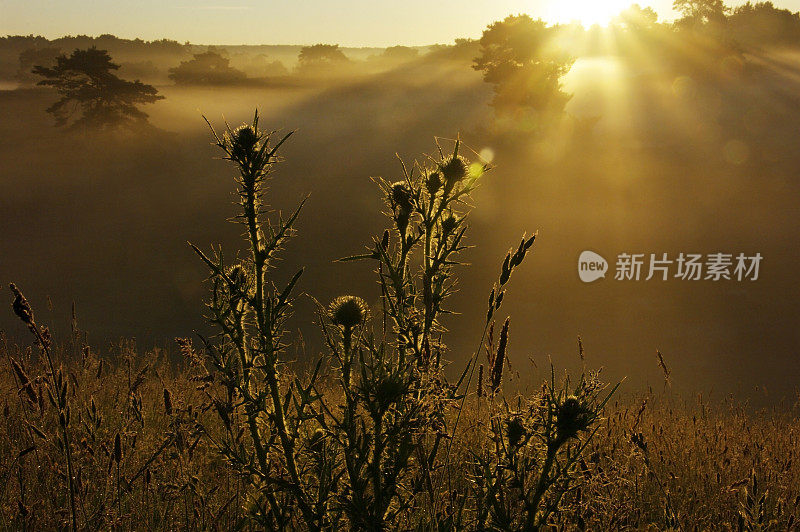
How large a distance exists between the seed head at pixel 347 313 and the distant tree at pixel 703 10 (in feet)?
303

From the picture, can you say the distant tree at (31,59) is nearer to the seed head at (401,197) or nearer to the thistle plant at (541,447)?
the seed head at (401,197)

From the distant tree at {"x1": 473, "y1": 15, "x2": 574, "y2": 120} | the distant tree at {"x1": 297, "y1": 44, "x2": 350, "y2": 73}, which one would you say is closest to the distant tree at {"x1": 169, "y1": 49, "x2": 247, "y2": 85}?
the distant tree at {"x1": 297, "y1": 44, "x2": 350, "y2": 73}

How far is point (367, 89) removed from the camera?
83.8 meters

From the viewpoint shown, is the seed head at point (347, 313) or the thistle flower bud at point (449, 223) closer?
the seed head at point (347, 313)

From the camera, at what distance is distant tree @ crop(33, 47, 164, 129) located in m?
32.1

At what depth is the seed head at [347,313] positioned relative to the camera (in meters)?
1.87

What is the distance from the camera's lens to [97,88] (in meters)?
33.8

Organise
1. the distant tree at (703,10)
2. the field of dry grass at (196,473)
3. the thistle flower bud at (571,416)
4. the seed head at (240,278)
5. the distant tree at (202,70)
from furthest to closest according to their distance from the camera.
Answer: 1. the distant tree at (703,10)
2. the distant tree at (202,70)
3. the field of dry grass at (196,473)
4. the seed head at (240,278)
5. the thistle flower bud at (571,416)

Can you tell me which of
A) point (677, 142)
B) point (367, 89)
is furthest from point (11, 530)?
point (367, 89)

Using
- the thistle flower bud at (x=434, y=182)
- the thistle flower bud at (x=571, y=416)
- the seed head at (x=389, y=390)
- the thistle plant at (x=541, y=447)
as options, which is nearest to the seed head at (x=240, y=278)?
the seed head at (x=389, y=390)

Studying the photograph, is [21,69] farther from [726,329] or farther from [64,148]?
[726,329]

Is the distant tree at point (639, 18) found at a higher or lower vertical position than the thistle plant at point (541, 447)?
higher

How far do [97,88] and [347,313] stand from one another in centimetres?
3697

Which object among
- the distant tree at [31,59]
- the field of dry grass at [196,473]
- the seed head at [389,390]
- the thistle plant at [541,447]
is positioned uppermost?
the distant tree at [31,59]
